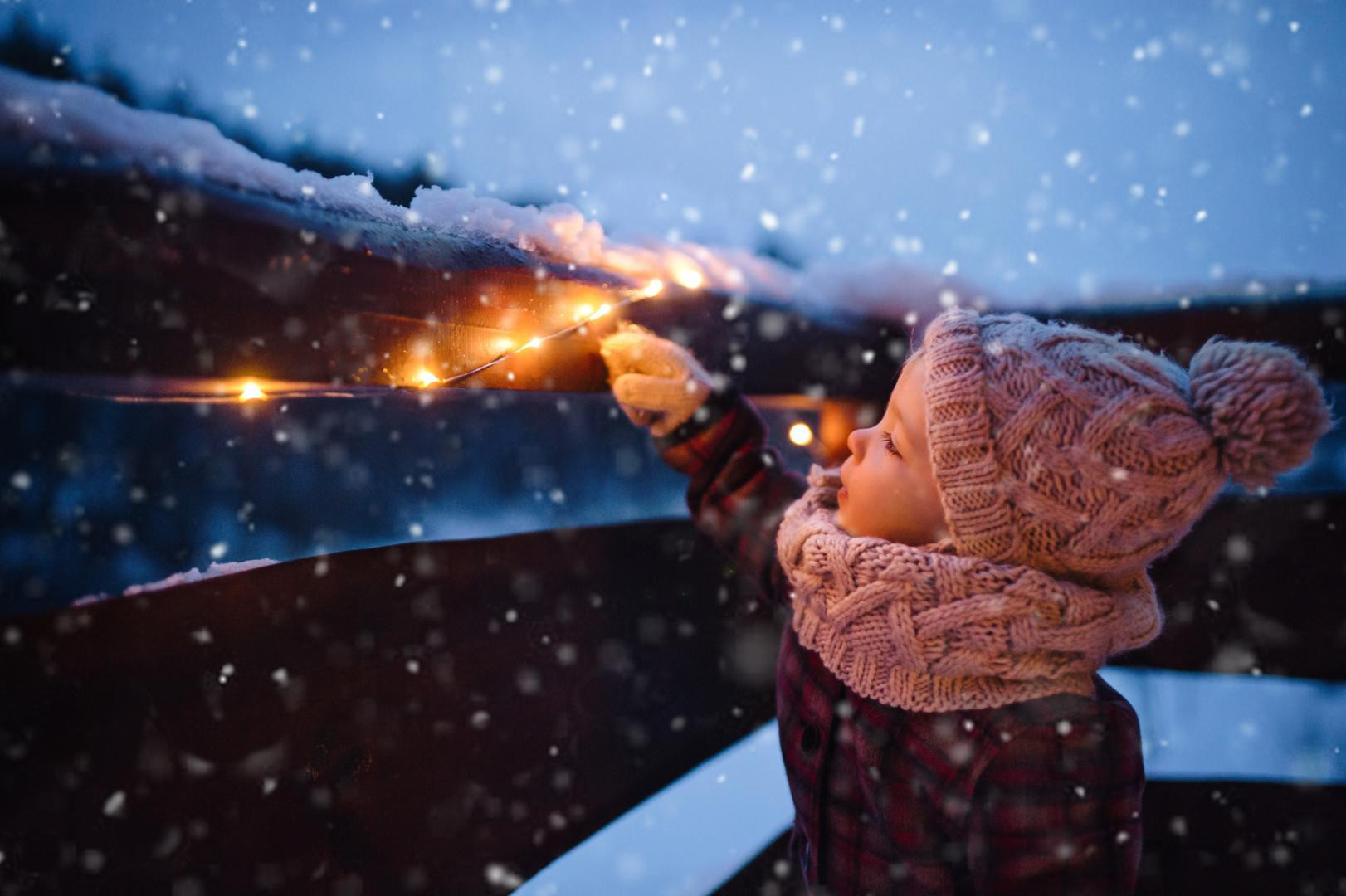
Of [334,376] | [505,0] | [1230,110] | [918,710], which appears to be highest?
[1230,110]

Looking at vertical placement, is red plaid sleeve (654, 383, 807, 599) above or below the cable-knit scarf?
below

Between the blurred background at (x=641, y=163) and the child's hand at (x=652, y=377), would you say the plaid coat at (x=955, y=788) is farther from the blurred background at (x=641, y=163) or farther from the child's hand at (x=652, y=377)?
the blurred background at (x=641, y=163)

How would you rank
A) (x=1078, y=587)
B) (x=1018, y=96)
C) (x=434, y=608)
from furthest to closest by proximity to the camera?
(x=1018, y=96), (x=434, y=608), (x=1078, y=587)

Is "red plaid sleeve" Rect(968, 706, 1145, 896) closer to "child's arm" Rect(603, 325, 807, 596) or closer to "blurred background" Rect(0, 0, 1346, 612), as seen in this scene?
"child's arm" Rect(603, 325, 807, 596)

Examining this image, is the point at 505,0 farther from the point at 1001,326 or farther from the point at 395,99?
the point at 1001,326

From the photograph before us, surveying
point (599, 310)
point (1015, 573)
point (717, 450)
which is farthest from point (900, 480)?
point (599, 310)

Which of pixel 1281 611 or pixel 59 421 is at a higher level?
pixel 59 421

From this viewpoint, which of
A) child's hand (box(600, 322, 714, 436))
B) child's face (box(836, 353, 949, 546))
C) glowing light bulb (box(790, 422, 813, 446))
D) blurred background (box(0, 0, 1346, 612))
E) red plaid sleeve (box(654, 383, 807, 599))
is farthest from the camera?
glowing light bulb (box(790, 422, 813, 446))

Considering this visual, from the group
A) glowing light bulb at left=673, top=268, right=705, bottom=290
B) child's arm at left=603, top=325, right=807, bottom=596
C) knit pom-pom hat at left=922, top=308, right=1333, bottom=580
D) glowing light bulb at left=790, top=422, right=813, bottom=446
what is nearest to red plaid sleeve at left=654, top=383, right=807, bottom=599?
child's arm at left=603, top=325, right=807, bottom=596

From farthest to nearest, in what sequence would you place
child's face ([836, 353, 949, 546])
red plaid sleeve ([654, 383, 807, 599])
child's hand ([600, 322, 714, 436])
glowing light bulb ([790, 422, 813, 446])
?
glowing light bulb ([790, 422, 813, 446]), red plaid sleeve ([654, 383, 807, 599]), child's hand ([600, 322, 714, 436]), child's face ([836, 353, 949, 546])

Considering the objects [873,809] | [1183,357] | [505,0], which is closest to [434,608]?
[873,809]

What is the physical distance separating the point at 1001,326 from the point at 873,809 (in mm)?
634

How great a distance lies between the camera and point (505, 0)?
2.61 feet

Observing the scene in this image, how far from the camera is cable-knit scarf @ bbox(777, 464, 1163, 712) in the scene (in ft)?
2.38
